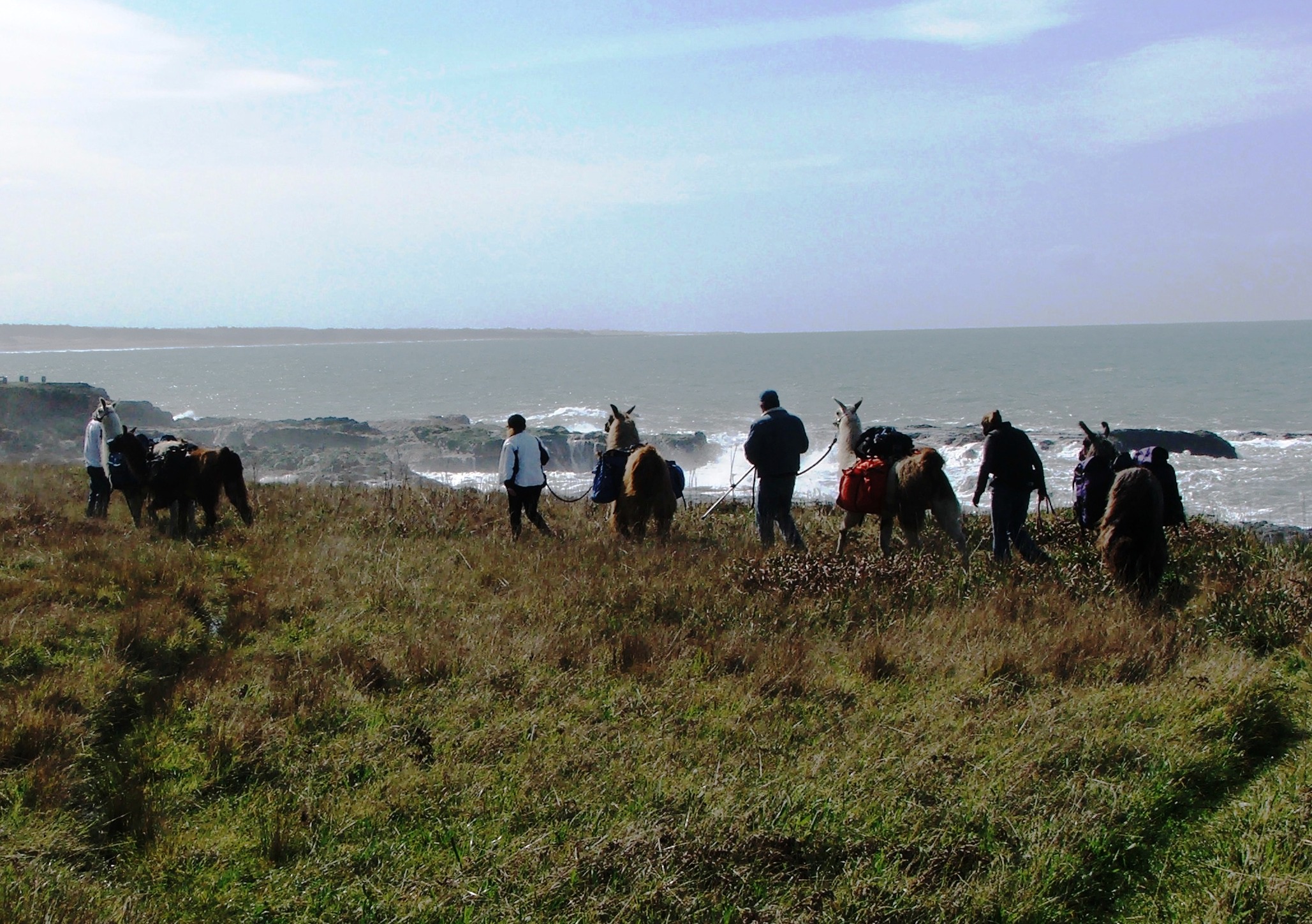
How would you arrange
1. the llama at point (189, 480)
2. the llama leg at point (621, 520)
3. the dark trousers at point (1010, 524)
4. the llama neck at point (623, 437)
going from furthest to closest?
the llama neck at point (623, 437) < the llama leg at point (621, 520) < the llama at point (189, 480) < the dark trousers at point (1010, 524)

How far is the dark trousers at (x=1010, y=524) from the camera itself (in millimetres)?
9484

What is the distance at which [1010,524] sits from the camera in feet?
31.6

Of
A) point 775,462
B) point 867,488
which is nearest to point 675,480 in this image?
point 775,462

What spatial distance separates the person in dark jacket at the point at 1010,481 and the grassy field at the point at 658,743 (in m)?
0.68

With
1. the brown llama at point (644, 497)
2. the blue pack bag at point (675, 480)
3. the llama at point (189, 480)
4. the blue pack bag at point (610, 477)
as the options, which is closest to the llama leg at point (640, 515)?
the brown llama at point (644, 497)

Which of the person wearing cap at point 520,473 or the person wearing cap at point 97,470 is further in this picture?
the person wearing cap at point 97,470

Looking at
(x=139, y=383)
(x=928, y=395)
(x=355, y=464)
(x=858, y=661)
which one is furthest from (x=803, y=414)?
(x=139, y=383)

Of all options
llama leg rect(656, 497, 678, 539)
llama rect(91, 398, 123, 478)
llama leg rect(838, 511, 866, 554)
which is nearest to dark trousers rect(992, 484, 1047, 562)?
llama leg rect(838, 511, 866, 554)

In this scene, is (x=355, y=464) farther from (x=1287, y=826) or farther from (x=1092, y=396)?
(x=1092, y=396)

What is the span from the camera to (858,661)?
6562 millimetres

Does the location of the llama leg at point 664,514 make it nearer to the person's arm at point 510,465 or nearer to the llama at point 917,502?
the person's arm at point 510,465

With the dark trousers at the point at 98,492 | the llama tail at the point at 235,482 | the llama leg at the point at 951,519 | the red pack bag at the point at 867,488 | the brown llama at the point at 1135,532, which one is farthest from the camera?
the dark trousers at the point at 98,492

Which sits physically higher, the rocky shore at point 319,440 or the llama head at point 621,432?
the llama head at point 621,432

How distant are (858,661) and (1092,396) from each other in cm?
6948
